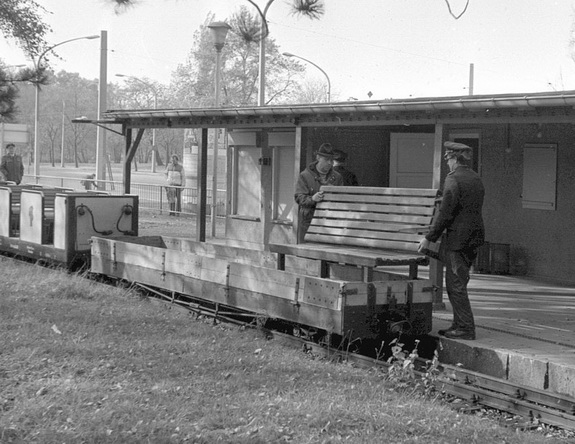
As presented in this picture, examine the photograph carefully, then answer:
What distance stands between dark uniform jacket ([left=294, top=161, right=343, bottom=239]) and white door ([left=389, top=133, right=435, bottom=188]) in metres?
4.61

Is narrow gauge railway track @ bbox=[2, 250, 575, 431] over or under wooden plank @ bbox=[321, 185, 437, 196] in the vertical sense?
under

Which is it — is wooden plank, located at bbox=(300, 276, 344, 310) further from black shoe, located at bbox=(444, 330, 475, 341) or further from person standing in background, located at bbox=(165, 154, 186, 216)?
person standing in background, located at bbox=(165, 154, 186, 216)

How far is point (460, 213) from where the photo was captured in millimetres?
8625

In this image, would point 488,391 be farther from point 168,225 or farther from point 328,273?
point 168,225

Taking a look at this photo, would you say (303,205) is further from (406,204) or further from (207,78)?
(207,78)

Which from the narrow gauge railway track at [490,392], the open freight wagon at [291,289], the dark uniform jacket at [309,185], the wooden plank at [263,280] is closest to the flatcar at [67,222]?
the open freight wagon at [291,289]

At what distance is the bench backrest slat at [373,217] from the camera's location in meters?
9.65

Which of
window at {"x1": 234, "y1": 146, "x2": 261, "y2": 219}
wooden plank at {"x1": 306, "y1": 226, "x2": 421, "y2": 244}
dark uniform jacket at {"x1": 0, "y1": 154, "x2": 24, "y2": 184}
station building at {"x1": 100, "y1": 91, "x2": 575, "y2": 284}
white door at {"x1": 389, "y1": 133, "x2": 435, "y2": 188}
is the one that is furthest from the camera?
dark uniform jacket at {"x1": 0, "y1": 154, "x2": 24, "y2": 184}

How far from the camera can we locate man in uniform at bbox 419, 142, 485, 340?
8.57 meters

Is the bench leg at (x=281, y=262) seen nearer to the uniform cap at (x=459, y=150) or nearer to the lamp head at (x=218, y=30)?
the uniform cap at (x=459, y=150)

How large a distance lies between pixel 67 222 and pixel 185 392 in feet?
A: 22.9

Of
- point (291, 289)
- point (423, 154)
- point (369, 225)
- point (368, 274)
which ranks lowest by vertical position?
point (291, 289)

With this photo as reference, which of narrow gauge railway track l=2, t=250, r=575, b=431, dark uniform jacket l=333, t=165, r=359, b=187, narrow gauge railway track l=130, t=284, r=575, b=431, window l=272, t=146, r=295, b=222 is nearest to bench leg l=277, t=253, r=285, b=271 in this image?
narrow gauge railway track l=2, t=250, r=575, b=431

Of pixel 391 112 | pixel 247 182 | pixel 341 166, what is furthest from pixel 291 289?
pixel 247 182
